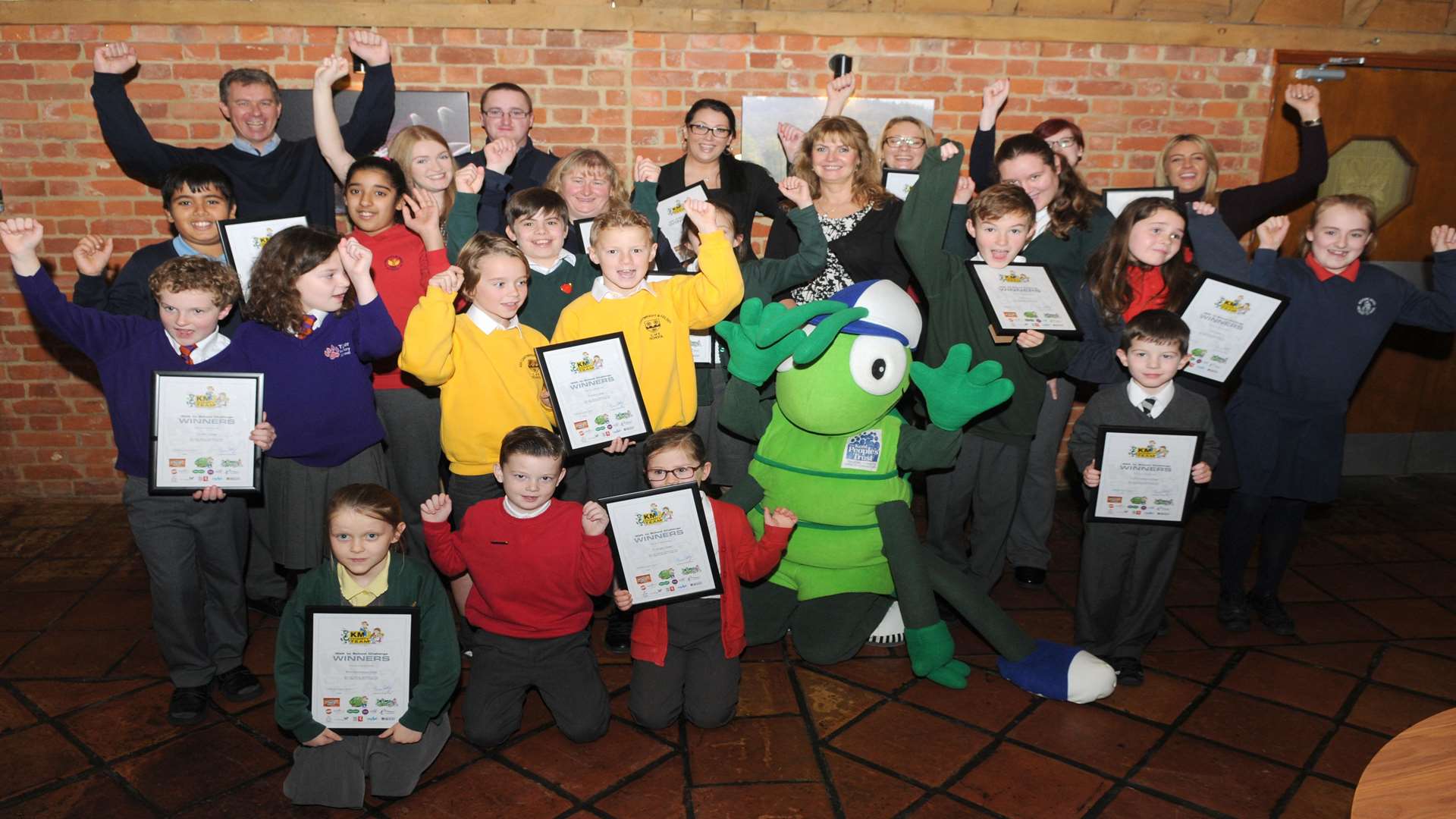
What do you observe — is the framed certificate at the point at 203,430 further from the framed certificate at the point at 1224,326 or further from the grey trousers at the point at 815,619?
the framed certificate at the point at 1224,326

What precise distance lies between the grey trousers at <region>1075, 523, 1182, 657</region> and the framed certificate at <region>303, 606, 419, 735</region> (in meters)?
2.51

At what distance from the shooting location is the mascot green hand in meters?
3.35

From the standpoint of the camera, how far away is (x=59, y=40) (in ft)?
15.9

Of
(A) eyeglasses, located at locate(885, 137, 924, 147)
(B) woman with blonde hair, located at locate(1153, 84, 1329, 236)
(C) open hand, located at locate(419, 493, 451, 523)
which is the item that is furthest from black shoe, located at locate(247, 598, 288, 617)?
(B) woman with blonde hair, located at locate(1153, 84, 1329, 236)

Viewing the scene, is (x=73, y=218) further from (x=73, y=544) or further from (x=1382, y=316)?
(x=1382, y=316)

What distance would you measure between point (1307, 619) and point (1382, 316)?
136 centimetres

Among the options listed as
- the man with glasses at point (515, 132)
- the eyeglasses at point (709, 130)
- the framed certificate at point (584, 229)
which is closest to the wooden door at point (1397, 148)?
the eyeglasses at point (709, 130)

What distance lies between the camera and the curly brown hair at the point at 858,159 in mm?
4098

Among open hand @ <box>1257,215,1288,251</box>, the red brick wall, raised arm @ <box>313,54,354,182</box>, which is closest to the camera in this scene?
open hand @ <box>1257,215,1288,251</box>

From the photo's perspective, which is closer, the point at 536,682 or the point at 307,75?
the point at 536,682

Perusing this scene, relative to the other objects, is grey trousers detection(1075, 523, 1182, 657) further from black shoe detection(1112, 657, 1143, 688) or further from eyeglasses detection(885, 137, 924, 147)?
eyeglasses detection(885, 137, 924, 147)

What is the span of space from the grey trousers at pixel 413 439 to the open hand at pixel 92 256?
1043 mm

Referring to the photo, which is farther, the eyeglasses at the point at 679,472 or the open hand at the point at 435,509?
the eyeglasses at the point at 679,472

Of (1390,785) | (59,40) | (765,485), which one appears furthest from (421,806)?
(59,40)
